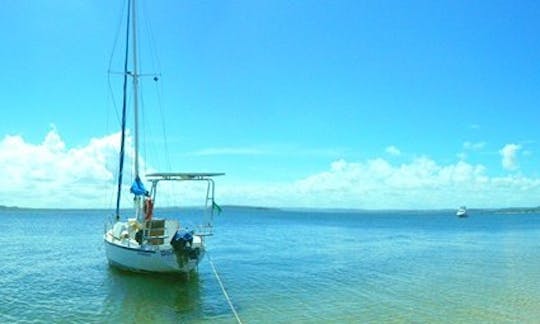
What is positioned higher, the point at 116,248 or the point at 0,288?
the point at 116,248

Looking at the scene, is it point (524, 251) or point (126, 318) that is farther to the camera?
point (524, 251)

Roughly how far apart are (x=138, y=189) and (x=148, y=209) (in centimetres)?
177

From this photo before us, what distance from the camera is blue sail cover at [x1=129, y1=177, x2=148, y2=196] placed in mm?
24973

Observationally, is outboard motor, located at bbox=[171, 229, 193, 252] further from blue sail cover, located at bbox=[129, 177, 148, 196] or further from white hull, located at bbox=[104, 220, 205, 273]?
blue sail cover, located at bbox=[129, 177, 148, 196]

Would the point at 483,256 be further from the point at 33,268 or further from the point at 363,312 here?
the point at 33,268

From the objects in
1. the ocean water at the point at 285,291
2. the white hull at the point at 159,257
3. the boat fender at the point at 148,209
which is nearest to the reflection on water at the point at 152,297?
the ocean water at the point at 285,291

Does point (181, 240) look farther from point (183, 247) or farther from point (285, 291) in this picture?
point (285, 291)

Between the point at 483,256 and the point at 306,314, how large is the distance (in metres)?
25.1

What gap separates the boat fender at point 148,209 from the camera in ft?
77.4

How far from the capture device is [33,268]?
29.8 meters

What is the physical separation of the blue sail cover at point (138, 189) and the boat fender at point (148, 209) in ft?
2.34

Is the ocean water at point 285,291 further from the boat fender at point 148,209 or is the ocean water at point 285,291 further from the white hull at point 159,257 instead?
the boat fender at point 148,209

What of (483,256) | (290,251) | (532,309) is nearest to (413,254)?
(483,256)

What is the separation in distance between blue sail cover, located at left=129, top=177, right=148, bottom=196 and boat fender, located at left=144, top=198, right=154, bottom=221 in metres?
0.71
